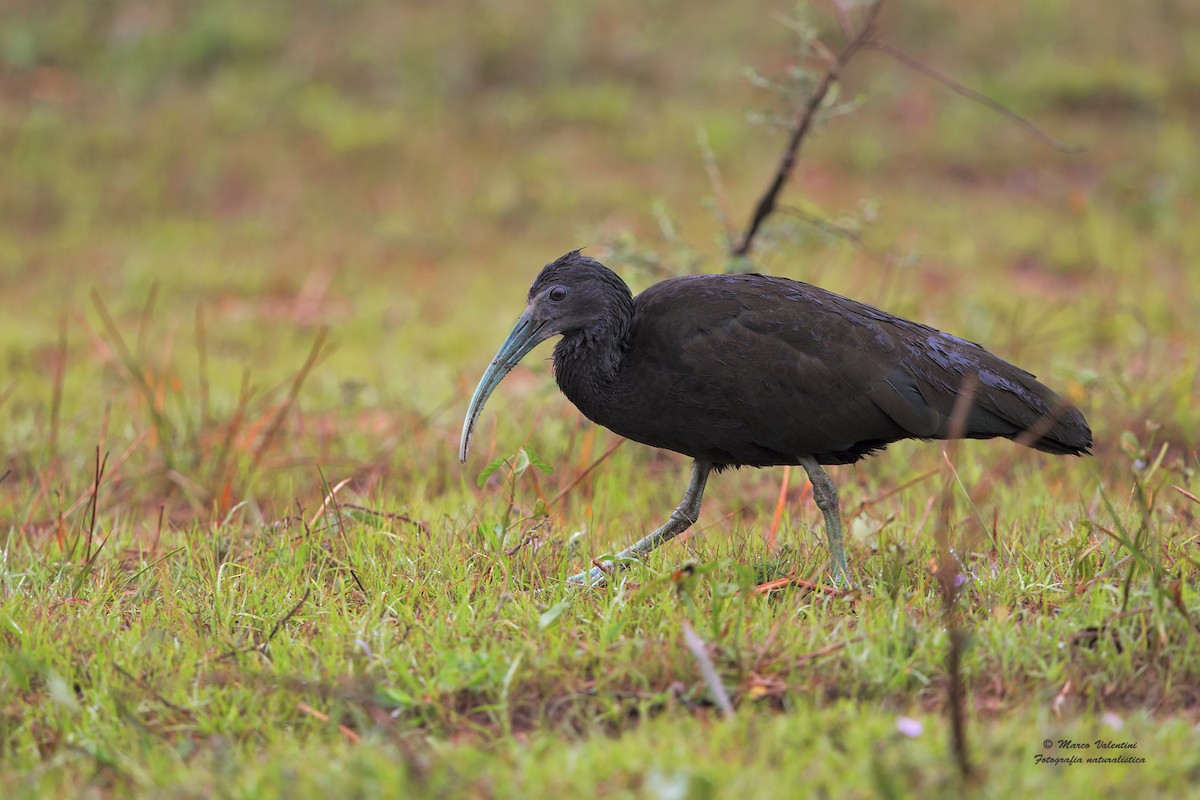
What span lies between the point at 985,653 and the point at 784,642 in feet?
1.72

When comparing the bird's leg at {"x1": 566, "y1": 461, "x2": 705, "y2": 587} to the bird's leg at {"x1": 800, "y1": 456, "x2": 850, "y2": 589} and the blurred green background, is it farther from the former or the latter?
the blurred green background

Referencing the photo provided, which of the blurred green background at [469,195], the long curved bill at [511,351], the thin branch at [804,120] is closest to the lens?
the long curved bill at [511,351]

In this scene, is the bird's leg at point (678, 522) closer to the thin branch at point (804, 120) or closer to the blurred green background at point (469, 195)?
the blurred green background at point (469, 195)

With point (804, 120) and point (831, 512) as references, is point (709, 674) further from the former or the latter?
point (804, 120)

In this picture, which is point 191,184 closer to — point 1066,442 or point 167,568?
point 167,568

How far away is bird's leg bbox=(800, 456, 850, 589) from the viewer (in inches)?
151

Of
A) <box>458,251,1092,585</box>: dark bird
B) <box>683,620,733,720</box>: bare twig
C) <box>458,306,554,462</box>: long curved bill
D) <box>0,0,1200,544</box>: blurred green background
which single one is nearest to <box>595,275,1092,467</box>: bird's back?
<box>458,251,1092,585</box>: dark bird

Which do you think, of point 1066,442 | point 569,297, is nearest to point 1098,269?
point 1066,442

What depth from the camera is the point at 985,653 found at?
3234 mm

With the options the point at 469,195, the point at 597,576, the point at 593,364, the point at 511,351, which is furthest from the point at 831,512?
the point at 469,195

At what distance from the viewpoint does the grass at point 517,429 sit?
300 cm

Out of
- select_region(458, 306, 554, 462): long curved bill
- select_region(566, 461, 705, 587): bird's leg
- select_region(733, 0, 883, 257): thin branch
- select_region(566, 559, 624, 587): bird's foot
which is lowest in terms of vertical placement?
select_region(566, 559, 624, 587): bird's foot

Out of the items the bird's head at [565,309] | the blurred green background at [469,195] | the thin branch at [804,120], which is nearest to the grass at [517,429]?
the blurred green background at [469,195]

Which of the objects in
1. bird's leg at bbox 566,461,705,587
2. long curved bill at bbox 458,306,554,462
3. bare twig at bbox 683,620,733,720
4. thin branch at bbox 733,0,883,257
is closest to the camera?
bare twig at bbox 683,620,733,720
